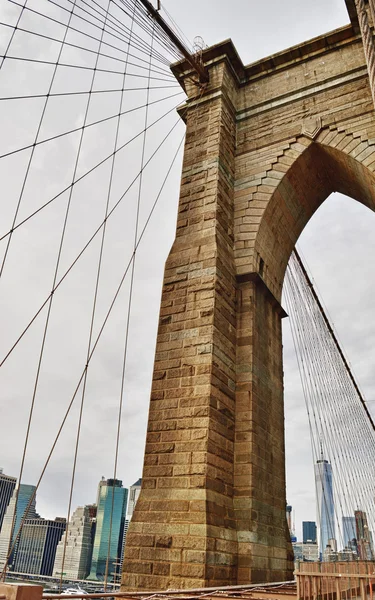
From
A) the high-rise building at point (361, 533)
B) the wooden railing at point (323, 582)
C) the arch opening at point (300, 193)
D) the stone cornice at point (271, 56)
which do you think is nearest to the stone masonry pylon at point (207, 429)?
the arch opening at point (300, 193)

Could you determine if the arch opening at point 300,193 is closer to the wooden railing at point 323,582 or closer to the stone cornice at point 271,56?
the stone cornice at point 271,56

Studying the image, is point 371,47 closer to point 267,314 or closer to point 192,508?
point 267,314

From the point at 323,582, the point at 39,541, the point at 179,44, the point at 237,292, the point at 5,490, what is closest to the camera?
the point at 323,582

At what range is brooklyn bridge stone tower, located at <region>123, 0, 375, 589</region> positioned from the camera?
5.02 metres

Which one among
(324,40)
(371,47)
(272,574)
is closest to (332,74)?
(324,40)

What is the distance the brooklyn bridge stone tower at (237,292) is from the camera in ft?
16.5

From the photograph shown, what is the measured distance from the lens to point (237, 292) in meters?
6.77

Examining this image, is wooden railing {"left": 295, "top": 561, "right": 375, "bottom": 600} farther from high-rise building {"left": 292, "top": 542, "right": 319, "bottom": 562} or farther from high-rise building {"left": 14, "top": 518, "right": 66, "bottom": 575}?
high-rise building {"left": 292, "top": 542, "right": 319, "bottom": 562}

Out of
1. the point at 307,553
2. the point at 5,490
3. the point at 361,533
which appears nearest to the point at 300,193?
the point at 5,490

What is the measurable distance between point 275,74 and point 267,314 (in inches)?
179

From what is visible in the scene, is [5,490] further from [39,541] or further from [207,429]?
[207,429]

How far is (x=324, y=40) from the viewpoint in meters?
7.91

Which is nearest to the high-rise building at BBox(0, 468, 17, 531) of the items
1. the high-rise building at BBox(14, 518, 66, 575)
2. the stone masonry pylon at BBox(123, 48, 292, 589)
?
the high-rise building at BBox(14, 518, 66, 575)

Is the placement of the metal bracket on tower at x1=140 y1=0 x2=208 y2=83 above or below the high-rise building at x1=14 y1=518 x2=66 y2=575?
above
